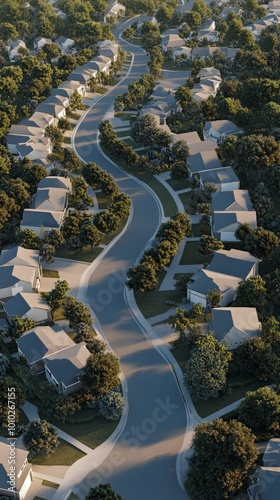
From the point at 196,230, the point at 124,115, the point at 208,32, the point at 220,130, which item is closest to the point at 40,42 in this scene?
the point at 208,32

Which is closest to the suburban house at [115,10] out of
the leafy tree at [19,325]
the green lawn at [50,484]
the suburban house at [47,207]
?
the suburban house at [47,207]

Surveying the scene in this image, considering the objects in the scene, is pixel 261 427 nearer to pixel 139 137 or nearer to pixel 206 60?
pixel 139 137

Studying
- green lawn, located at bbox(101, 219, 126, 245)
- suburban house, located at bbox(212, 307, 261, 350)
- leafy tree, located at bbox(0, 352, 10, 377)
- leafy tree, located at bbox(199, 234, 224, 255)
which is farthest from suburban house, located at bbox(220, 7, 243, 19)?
leafy tree, located at bbox(0, 352, 10, 377)

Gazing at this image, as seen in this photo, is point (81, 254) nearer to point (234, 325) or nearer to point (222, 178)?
point (222, 178)

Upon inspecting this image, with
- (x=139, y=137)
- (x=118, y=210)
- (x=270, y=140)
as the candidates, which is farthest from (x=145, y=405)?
(x=139, y=137)

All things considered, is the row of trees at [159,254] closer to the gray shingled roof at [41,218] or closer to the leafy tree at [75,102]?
the gray shingled roof at [41,218]
